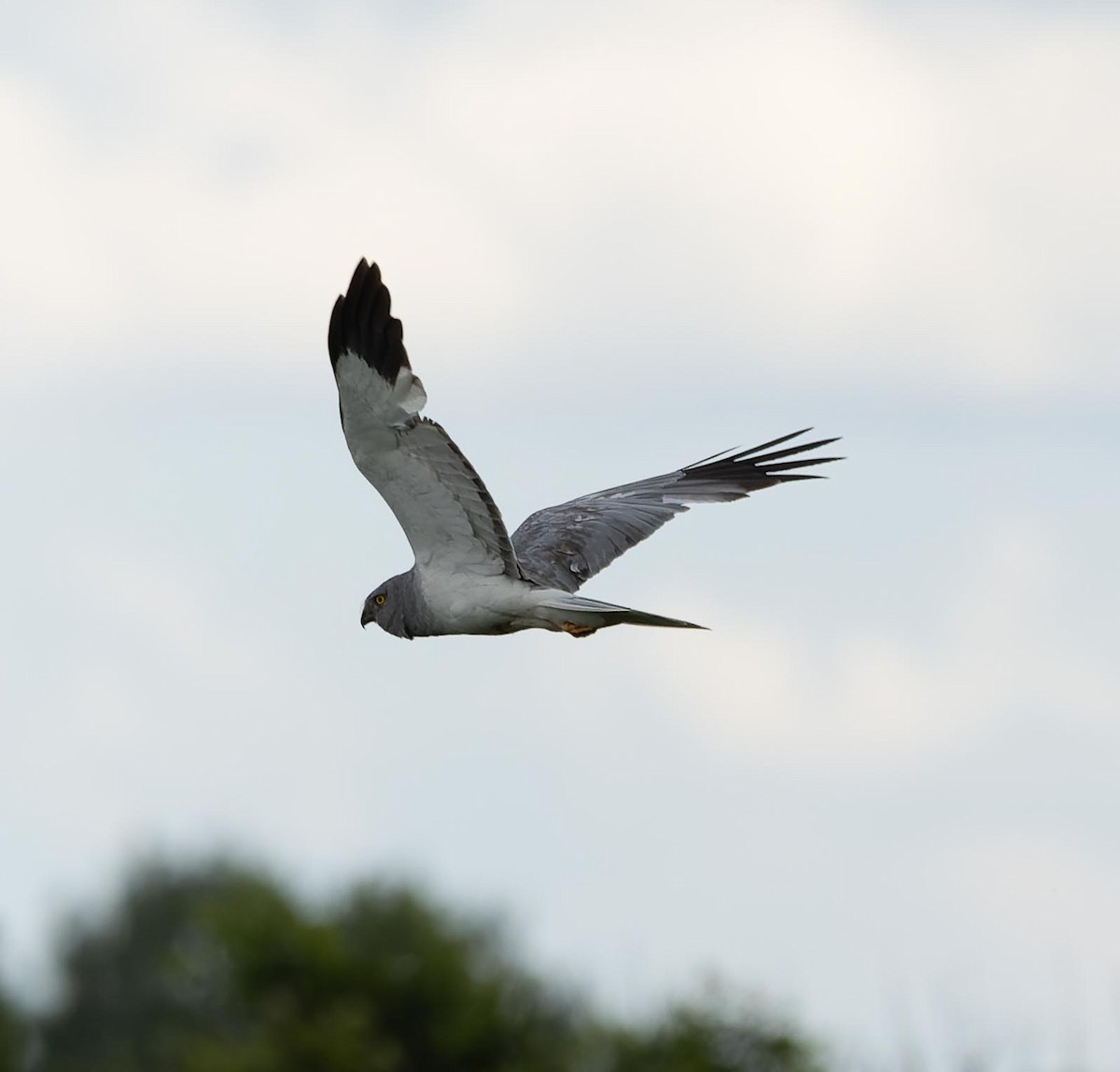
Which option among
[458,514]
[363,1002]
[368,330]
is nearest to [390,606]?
[458,514]

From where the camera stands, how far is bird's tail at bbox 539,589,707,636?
18.1 m

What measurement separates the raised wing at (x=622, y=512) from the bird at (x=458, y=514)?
0.02 metres

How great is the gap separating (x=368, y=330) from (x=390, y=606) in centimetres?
334

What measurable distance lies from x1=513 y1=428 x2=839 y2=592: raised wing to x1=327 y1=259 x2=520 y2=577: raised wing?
1.26 meters

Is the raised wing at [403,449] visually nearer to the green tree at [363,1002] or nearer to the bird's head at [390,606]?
the bird's head at [390,606]

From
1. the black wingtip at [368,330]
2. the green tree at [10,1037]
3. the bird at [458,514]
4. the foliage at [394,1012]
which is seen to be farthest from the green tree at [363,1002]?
the black wingtip at [368,330]

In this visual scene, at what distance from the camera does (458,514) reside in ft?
59.6

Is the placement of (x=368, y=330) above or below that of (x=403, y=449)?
above

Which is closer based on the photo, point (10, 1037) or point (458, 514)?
point (458, 514)

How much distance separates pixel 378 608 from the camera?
774 inches

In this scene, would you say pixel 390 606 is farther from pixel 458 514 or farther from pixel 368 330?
pixel 368 330

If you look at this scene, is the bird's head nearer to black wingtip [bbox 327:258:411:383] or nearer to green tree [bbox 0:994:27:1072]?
black wingtip [bbox 327:258:411:383]

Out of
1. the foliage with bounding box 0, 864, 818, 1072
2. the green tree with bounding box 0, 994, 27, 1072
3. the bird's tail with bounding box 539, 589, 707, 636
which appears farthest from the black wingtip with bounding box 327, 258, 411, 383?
the green tree with bounding box 0, 994, 27, 1072

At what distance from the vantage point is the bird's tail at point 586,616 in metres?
18.1
